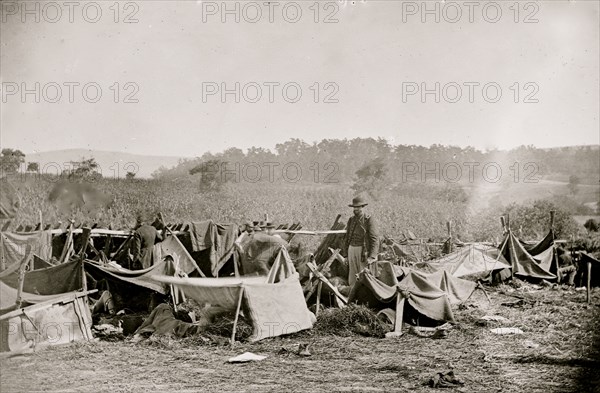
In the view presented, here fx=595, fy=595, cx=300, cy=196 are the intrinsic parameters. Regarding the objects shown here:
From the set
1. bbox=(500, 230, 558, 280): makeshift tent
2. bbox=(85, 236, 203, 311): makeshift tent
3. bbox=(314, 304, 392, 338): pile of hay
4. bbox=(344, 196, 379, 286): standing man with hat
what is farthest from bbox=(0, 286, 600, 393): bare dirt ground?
bbox=(500, 230, 558, 280): makeshift tent

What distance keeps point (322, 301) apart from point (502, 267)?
6.20 m

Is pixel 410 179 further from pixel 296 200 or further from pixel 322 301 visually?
pixel 322 301

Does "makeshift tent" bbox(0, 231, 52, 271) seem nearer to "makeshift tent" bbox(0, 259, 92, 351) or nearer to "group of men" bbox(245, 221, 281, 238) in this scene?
"makeshift tent" bbox(0, 259, 92, 351)

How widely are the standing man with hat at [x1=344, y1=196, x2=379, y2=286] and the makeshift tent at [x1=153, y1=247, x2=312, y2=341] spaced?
7.45ft

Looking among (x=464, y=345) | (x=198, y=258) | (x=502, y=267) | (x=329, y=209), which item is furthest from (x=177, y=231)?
(x=329, y=209)

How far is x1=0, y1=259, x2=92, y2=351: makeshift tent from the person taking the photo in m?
7.23

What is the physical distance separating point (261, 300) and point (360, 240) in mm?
3334

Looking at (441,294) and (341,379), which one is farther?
(441,294)

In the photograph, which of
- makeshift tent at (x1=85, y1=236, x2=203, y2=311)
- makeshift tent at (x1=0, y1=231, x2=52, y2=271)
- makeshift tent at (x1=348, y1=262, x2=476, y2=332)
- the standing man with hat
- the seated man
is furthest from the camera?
the seated man

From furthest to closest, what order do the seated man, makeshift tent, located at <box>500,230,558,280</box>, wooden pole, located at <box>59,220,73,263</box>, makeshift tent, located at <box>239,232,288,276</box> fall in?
makeshift tent, located at <box>500,230,558,280</box>, the seated man, wooden pole, located at <box>59,220,73,263</box>, makeshift tent, located at <box>239,232,288,276</box>

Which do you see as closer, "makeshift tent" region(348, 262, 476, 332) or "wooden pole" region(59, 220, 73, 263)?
"makeshift tent" region(348, 262, 476, 332)

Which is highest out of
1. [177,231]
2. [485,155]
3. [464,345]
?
[485,155]

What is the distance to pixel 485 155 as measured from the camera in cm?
6047

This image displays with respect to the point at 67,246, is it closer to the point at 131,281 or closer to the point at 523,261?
the point at 131,281
